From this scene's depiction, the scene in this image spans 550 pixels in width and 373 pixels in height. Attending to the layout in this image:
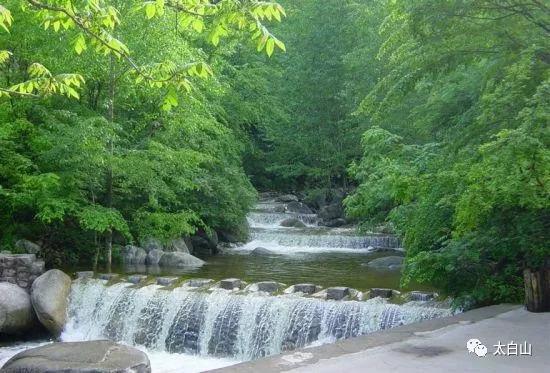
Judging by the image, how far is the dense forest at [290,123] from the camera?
17.5ft

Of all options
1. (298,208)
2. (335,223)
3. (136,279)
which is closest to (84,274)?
(136,279)

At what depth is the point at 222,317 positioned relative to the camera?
9867mm

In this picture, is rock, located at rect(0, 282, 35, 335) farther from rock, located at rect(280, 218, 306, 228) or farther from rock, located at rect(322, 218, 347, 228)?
rock, located at rect(322, 218, 347, 228)

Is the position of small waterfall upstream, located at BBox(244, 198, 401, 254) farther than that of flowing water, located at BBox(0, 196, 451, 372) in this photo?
Yes

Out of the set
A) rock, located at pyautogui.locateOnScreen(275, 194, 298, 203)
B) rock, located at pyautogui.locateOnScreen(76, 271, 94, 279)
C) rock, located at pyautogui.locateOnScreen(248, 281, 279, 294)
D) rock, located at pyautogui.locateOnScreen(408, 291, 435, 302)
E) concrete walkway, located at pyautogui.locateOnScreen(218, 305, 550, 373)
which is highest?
rock, located at pyautogui.locateOnScreen(275, 194, 298, 203)

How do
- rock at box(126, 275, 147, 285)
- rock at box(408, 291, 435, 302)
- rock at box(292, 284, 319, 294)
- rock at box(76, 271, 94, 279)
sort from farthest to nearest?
rock at box(76, 271, 94, 279), rock at box(126, 275, 147, 285), rock at box(292, 284, 319, 294), rock at box(408, 291, 435, 302)

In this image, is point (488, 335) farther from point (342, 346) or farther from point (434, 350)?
point (342, 346)

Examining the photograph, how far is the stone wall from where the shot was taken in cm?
1142

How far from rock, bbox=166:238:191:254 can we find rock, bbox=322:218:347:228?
701 cm

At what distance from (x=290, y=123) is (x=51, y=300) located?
17319 mm

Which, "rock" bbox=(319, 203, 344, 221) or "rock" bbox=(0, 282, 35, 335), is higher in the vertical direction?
"rock" bbox=(319, 203, 344, 221)

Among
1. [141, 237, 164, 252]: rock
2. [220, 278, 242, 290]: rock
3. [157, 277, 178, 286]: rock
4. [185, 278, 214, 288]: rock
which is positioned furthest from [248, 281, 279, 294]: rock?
[141, 237, 164, 252]: rock

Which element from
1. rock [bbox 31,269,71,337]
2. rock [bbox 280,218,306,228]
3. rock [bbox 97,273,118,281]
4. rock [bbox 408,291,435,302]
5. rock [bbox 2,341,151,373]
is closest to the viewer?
rock [bbox 2,341,151,373]

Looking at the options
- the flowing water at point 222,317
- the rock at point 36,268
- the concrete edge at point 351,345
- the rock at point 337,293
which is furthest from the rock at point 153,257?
the concrete edge at point 351,345
